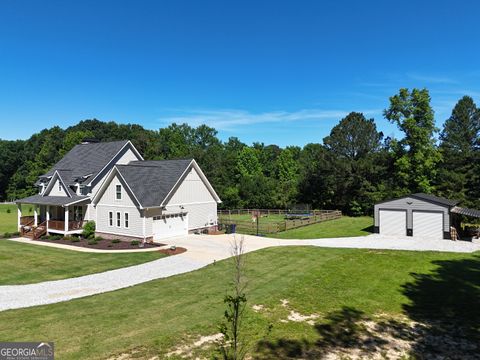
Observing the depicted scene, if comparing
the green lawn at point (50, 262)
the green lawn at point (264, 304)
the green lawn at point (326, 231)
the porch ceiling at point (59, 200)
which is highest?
the porch ceiling at point (59, 200)

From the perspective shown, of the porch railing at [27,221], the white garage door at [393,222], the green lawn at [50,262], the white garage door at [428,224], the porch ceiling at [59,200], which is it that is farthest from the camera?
the porch railing at [27,221]

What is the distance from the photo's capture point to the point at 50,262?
20.9 meters

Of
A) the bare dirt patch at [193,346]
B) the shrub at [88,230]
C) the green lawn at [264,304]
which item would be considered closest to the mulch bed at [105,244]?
the shrub at [88,230]

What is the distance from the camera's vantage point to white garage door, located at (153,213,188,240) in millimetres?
28406

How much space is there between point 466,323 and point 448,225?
62.9 feet

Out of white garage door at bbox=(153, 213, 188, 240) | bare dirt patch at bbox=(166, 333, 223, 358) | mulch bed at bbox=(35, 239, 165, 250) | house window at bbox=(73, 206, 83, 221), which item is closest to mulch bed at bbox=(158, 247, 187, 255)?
mulch bed at bbox=(35, 239, 165, 250)

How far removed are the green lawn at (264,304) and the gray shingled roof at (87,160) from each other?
1871 cm

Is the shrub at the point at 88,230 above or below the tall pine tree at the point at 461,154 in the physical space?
below

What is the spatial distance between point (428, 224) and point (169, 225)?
70.3 feet

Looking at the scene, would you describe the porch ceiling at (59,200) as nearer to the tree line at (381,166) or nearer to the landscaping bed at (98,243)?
the landscaping bed at (98,243)

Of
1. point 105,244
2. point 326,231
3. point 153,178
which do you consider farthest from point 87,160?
point 326,231

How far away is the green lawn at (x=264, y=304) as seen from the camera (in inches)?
405

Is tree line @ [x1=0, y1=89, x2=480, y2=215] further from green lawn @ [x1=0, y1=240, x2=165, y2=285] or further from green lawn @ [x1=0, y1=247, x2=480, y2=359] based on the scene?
green lawn @ [x1=0, y1=240, x2=165, y2=285]

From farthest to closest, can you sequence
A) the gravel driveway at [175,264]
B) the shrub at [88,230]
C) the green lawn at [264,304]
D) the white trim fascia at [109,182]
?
the shrub at [88,230], the white trim fascia at [109,182], the gravel driveway at [175,264], the green lawn at [264,304]
